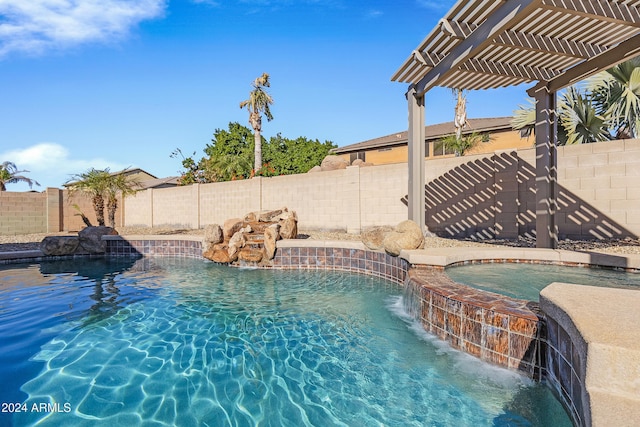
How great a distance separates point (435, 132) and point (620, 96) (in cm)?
1424

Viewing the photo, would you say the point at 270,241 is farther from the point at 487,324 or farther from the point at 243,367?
the point at 487,324

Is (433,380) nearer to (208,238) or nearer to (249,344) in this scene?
(249,344)

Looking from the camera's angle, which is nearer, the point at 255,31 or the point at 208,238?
the point at 208,238

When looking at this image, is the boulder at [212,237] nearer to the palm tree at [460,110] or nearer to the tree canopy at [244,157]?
the tree canopy at [244,157]

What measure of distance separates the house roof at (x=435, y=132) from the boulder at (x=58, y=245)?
60.1ft

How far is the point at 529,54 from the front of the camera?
6.68m

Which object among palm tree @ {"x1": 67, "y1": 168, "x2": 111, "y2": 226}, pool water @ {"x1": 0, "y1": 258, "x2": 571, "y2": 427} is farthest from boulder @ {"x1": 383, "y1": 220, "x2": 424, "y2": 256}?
palm tree @ {"x1": 67, "y1": 168, "x2": 111, "y2": 226}

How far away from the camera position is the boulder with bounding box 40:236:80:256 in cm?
1106

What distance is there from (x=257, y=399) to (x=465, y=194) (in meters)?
9.48

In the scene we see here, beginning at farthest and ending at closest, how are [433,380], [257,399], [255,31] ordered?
[255,31], [433,380], [257,399]

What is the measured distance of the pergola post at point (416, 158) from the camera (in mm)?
8148

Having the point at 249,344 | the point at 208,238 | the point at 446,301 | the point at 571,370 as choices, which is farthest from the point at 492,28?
the point at 208,238

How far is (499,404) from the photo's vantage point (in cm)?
268

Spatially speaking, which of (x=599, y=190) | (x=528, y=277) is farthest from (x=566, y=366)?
(x=599, y=190)
